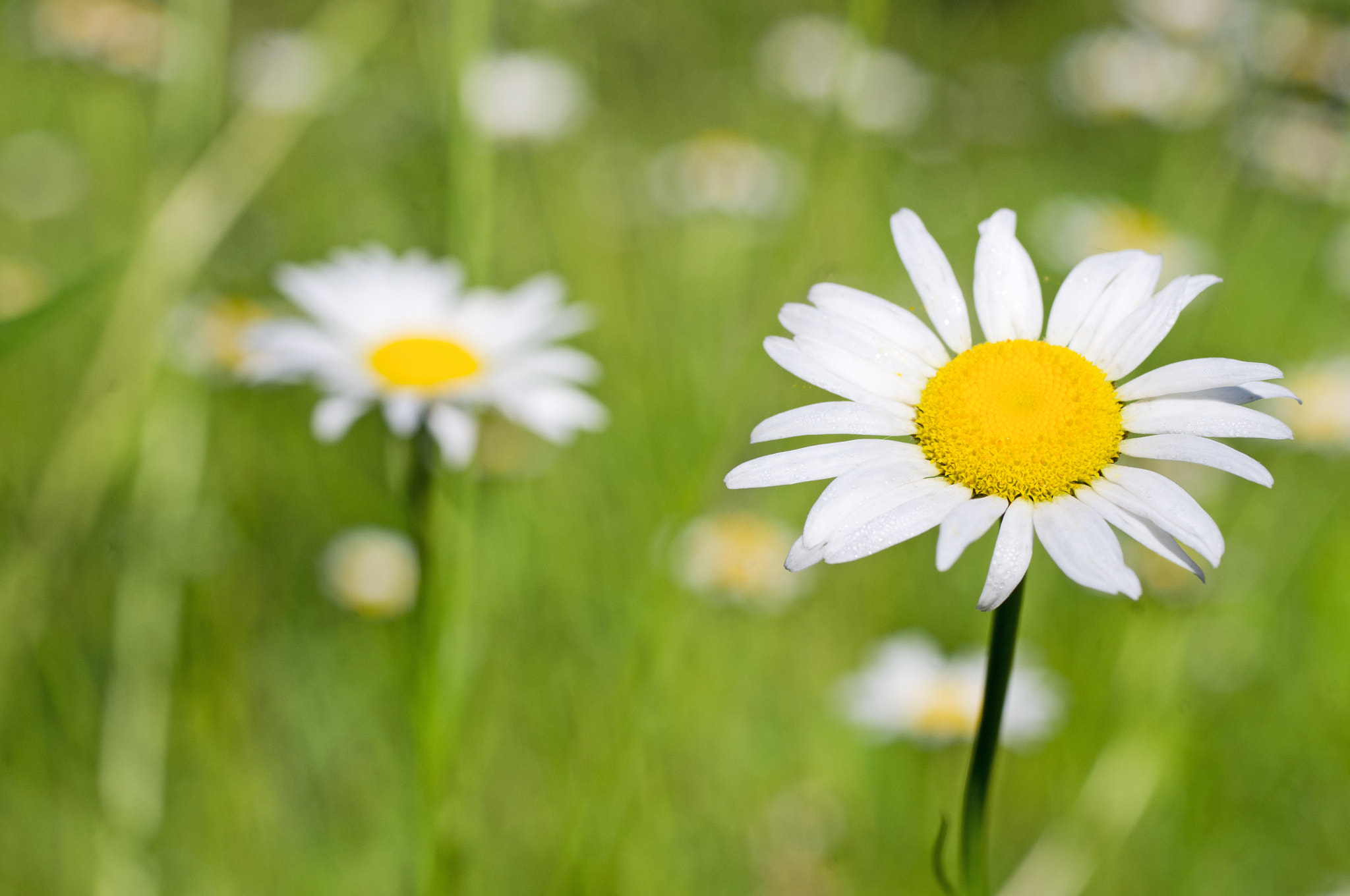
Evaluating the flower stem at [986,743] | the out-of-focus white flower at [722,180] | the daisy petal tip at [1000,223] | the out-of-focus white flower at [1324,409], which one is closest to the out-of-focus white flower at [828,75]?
the out-of-focus white flower at [722,180]

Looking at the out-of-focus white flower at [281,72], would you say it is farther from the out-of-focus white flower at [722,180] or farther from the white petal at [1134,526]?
the white petal at [1134,526]

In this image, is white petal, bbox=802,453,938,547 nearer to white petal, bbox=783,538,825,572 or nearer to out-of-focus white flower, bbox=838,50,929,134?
white petal, bbox=783,538,825,572

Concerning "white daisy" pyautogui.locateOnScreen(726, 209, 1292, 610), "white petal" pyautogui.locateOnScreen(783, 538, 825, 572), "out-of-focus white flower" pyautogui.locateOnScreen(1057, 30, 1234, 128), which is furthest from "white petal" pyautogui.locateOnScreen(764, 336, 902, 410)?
"out-of-focus white flower" pyautogui.locateOnScreen(1057, 30, 1234, 128)

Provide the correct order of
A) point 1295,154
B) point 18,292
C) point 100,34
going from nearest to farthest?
point 18,292
point 100,34
point 1295,154

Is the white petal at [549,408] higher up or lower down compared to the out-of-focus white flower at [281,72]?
lower down

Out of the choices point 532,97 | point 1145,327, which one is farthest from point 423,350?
point 532,97

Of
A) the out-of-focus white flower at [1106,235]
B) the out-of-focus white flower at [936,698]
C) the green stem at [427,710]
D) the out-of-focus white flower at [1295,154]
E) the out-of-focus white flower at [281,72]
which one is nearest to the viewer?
the green stem at [427,710]

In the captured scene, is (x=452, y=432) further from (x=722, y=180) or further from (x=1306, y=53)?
(x=1306, y=53)
